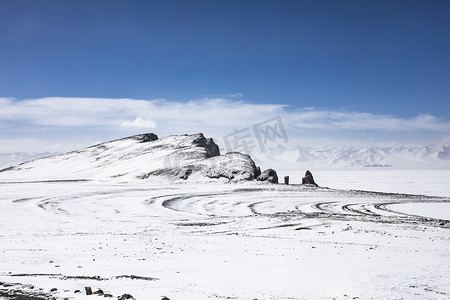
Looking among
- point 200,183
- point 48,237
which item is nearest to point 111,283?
point 48,237

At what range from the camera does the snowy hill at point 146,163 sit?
3666cm

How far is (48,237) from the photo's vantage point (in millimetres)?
11094

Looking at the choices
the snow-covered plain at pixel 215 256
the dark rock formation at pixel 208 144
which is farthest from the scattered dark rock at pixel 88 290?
the dark rock formation at pixel 208 144

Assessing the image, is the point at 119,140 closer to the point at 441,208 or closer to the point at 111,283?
the point at 441,208

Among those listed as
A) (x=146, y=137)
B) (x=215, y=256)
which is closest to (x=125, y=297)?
(x=215, y=256)

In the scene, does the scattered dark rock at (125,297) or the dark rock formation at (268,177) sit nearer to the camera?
the scattered dark rock at (125,297)

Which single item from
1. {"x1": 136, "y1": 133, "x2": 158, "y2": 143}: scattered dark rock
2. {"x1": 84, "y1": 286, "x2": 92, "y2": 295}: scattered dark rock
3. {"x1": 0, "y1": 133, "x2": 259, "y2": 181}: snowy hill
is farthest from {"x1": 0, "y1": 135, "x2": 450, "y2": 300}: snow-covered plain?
{"x1": 136, "y1": 133, "x2": 158, "y2": 143}: scattered dark rock

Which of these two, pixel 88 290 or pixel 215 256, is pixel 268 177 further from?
pixel 88 290

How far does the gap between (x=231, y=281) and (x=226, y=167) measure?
29.9 m

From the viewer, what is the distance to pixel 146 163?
42312 mm

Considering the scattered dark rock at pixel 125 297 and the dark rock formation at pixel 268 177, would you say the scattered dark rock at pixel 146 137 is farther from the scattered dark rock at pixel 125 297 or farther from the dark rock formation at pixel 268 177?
the scattered dark rock at pixel 125 297

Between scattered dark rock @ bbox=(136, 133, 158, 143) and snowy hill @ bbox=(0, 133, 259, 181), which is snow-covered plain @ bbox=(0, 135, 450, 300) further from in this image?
scattered dark rock @ bbox=(136, 133, 158, 143)

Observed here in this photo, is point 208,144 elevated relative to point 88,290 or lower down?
elevated

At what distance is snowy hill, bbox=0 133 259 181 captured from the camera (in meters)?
36.7
